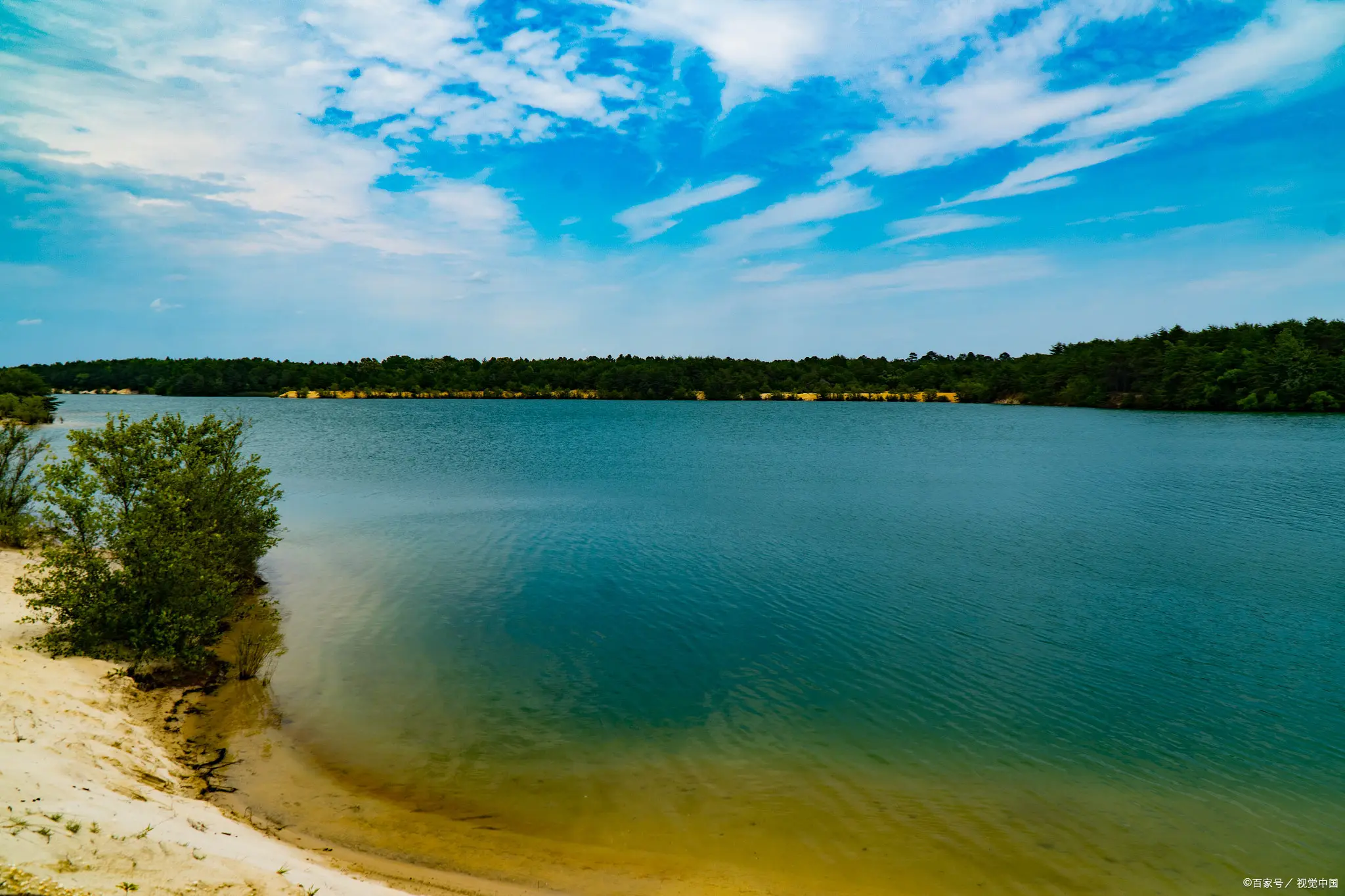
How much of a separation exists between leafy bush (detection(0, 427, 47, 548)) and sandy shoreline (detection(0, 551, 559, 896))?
32.2 feet

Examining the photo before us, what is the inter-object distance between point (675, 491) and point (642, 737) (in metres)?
21.9

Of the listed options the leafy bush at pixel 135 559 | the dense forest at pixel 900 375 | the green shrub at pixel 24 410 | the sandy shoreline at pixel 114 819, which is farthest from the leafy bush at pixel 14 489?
the dense forest at pixel 900 375

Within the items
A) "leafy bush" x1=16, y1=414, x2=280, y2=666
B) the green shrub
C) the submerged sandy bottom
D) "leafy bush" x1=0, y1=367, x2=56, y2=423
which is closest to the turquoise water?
the submerged sandy bottom

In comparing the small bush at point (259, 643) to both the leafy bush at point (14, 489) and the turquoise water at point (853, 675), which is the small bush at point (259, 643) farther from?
the leafy bush at point (14, 489)

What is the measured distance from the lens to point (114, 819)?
591 cm

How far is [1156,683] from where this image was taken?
1248 cm

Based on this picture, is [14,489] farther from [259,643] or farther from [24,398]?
[24,398]

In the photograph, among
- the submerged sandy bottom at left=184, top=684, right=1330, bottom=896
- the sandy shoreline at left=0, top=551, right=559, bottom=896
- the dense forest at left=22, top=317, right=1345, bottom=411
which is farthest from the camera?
the dense forest at left=22, top=317, right=1345, bottom=411

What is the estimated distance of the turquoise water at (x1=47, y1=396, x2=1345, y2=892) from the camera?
27.5 ft

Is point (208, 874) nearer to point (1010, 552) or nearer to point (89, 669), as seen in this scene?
point (89, 669)

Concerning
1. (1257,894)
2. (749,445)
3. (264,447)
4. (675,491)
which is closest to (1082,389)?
(749,445)

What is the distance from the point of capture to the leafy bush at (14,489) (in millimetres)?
17312

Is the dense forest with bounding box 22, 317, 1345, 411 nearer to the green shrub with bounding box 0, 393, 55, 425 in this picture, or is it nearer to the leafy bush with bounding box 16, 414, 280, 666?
the green shrub with bounding box 0, 393, 55, 425

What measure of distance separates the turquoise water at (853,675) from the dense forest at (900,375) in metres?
85.0
